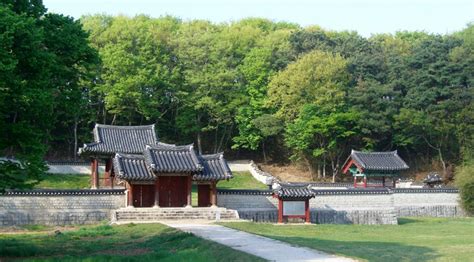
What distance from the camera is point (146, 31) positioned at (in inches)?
2119

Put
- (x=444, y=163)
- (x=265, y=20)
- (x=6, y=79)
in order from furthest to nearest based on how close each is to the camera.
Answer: (x=265, y=20) < (x=444, y=163) < (x=6, y=79)

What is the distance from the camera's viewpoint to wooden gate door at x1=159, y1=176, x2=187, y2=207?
105 feet

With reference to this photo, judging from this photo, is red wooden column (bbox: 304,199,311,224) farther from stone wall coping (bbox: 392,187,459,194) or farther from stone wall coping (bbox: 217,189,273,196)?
stone wall coping (bbox: 392,187,459,194)

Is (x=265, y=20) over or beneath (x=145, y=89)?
over

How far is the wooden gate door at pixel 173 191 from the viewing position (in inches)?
1266

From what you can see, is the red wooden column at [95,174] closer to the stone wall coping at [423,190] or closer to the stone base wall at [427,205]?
the stone wall coping at [423,190]

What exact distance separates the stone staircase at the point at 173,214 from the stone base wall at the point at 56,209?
3.83 feet

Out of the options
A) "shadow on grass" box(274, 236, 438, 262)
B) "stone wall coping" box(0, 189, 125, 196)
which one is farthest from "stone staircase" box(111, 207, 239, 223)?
"shadow on grass" box(274, 236, 438, 262)

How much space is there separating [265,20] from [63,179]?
3726cm

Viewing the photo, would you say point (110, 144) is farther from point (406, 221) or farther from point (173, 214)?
point (406, 221)

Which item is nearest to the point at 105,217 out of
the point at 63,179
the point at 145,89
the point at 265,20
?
the point at 63,179

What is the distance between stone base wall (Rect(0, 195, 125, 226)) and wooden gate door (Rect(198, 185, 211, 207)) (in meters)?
3.94

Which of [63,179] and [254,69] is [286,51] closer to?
[254,69]

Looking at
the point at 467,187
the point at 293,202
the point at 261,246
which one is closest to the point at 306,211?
the point at 293,202
